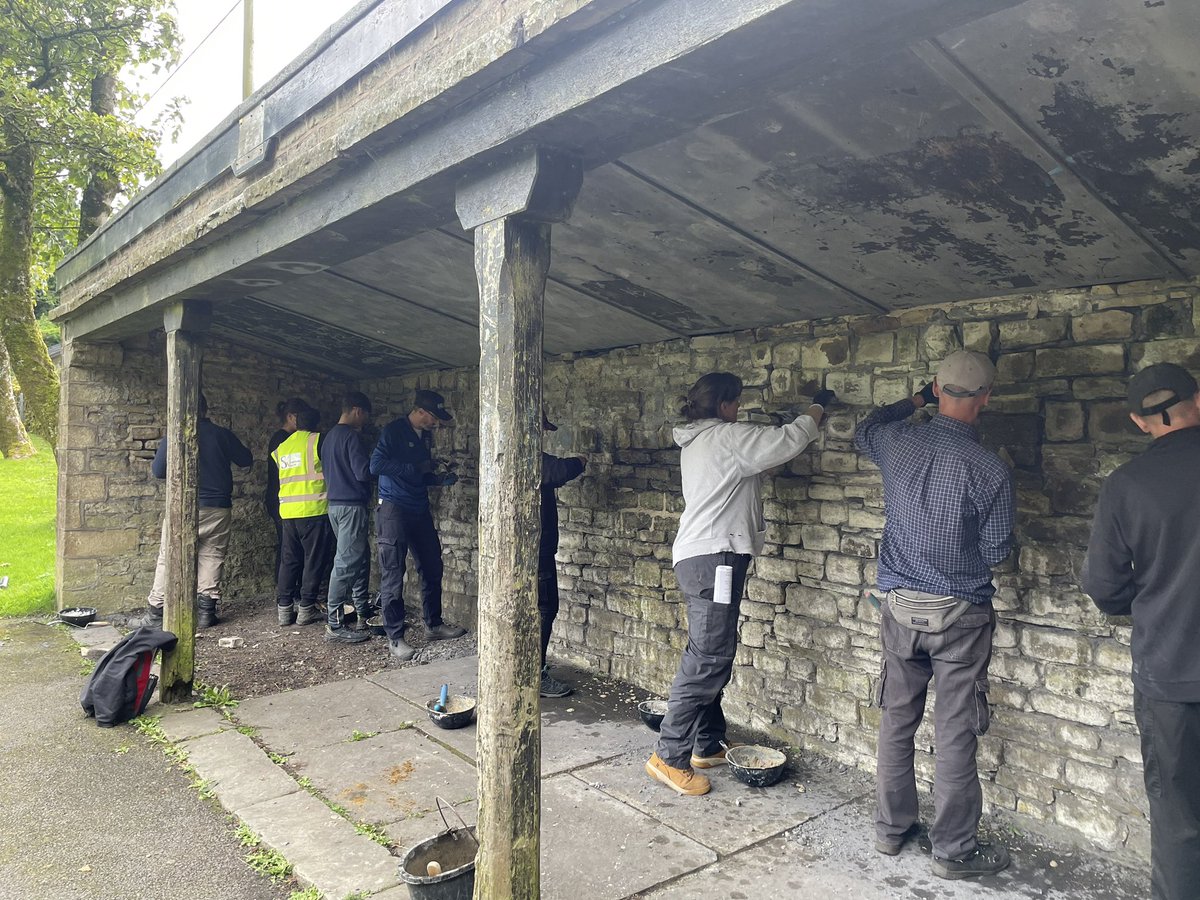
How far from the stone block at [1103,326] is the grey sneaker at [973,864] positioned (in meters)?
2.04

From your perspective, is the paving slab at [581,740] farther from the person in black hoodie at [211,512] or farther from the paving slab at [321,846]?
the person in black hoodie at [211,512]

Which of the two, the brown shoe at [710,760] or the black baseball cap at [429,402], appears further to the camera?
the black baseball cap at [429,402]

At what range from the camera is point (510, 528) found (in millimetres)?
2498

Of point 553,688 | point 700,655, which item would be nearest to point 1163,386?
point 700,655

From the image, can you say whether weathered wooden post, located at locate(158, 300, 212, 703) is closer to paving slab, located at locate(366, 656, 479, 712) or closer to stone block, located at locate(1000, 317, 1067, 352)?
paving slab, located at locate(366, 656, 479, 712)

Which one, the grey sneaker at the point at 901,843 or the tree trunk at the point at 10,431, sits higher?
the tree trunk at the point at 10,431

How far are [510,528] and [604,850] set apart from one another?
1548mm

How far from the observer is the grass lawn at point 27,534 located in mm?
7504

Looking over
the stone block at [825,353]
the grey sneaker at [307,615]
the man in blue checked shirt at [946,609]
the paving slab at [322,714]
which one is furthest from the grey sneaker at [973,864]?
the grey sneaker at [307,615]

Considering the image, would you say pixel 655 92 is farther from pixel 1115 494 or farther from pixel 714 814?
pixel 714 814

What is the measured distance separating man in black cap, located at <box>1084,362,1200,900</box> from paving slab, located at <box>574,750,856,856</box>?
1322 mm

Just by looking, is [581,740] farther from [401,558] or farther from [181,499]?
[181,499]

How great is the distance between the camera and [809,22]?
170cm

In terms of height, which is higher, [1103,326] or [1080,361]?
[1103,326]
